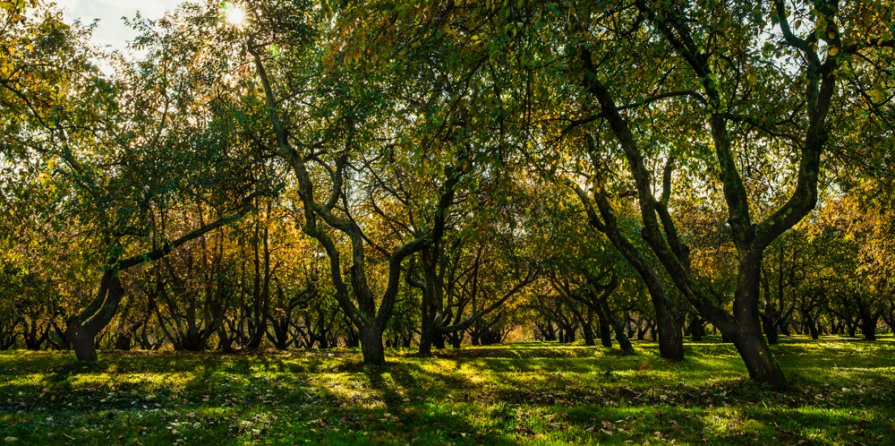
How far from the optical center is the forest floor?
10.2 metres

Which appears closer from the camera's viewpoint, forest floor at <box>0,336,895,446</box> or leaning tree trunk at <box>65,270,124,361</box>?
forest floor at <box>0,336,895,446</box>

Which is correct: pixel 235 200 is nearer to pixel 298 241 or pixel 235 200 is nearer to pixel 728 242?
pixel 298 241

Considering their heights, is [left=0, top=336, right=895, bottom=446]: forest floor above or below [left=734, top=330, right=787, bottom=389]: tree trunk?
below

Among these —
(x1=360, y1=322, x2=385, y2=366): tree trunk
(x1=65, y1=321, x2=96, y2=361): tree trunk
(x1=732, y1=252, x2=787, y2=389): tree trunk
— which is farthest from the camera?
(x1=65, y1=321, x2=96, y2=361): tree trunk

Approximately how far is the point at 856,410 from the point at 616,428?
553 cm

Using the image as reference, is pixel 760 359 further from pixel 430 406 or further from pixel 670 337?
pixel 670 337

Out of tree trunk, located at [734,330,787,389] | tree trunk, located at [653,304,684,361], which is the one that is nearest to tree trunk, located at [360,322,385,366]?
tree trunk, located at [653,304,684,361]

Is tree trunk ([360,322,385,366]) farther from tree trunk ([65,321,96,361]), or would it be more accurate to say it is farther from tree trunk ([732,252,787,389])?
tree trunk ([732,252,787,389])

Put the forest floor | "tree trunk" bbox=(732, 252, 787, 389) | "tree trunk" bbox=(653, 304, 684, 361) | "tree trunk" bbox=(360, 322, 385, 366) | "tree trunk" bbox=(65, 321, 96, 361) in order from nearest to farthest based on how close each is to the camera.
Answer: the forest floor → "tree trunk" bbox=(732, 252, 787, 389) → "tree trunk" bbox=(360, 322, 385, 366) → "tree trunk" bbox=(65, 321, 96, 361) → "tree trunk" bbox=(653, 304, 684, 361)

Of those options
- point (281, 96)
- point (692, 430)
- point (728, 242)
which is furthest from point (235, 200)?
point (728, 242)

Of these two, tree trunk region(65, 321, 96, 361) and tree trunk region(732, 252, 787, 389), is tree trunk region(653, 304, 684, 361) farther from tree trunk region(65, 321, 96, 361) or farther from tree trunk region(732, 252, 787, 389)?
tree trunk region(65, 321, 96, 361)

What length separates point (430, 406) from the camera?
13773mm

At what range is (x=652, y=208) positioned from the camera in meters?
Answer: 15.2

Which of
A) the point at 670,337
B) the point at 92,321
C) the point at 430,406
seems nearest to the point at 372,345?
the point at 430,406
